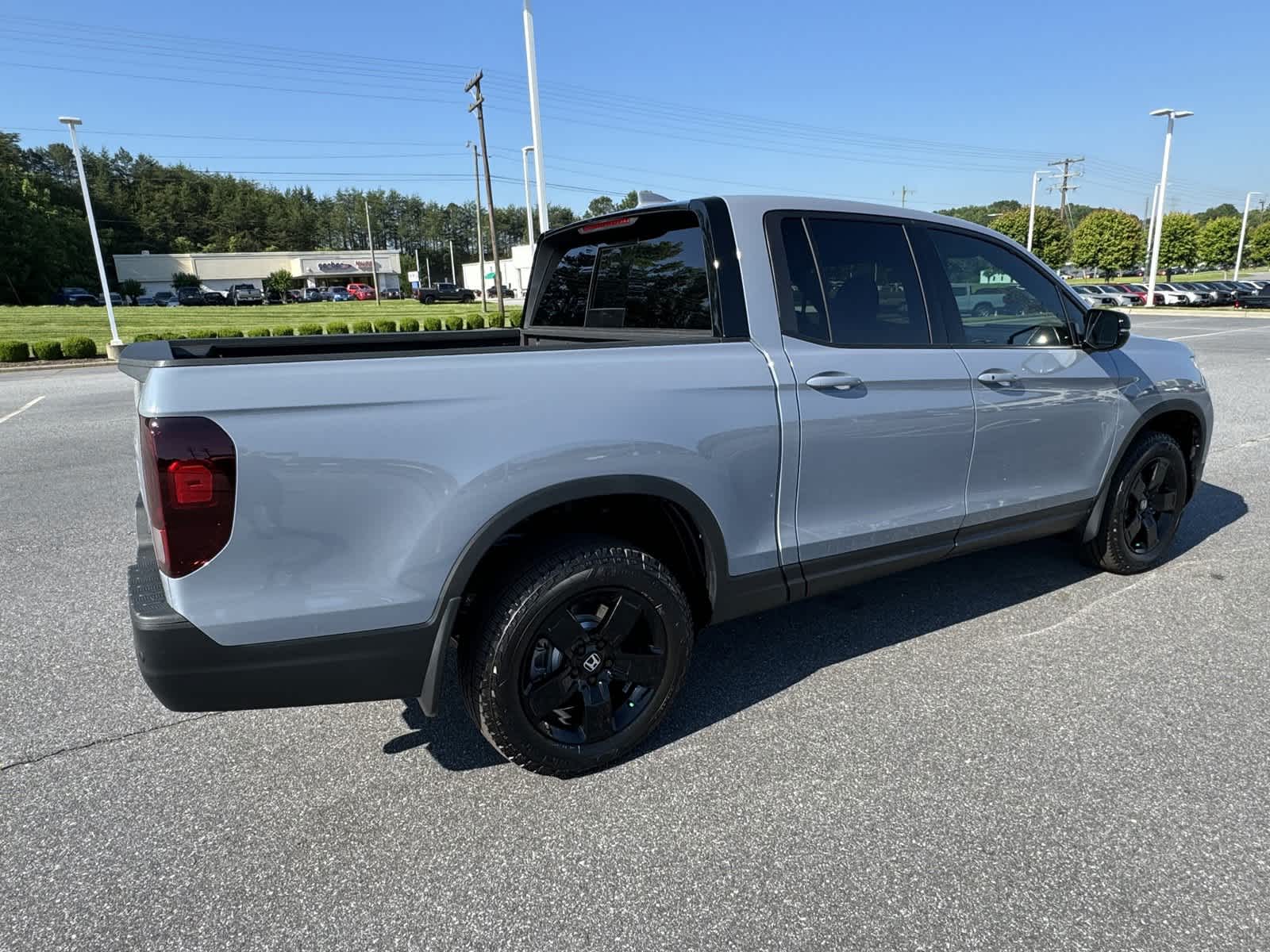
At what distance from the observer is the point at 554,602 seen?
7.68ft

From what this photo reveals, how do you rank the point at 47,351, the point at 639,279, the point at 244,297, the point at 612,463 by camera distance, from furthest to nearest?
1. the point at 244,297
2. the point at 47,351
3. the point at 639,279
4. the point at 612,463

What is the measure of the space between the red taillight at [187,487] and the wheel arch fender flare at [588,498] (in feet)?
2.00

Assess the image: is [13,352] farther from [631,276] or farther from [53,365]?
[631,276]

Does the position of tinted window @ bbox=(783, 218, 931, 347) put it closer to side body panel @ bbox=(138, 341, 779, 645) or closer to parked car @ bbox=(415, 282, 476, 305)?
side body panel @ bbox=(138, 341, 779, 645)

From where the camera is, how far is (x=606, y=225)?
3275 millimetres

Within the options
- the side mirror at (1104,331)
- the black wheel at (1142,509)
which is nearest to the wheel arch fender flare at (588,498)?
the side mirror at (1104,331)

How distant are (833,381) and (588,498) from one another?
989 millimetres

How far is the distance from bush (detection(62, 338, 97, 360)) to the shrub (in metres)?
0.87

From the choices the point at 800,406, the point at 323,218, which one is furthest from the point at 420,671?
the point at 323,218

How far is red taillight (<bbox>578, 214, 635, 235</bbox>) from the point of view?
317 centimetres

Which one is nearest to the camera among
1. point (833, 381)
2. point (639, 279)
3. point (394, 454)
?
point (394, 454)

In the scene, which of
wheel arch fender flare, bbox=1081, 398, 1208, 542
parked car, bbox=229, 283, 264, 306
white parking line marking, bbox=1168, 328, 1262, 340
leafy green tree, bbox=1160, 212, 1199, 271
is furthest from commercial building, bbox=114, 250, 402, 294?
leafy green tree, bbox=1160, 212, 1199, 271

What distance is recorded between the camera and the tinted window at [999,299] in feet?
10.9

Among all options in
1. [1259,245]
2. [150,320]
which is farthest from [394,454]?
[1259,245]
